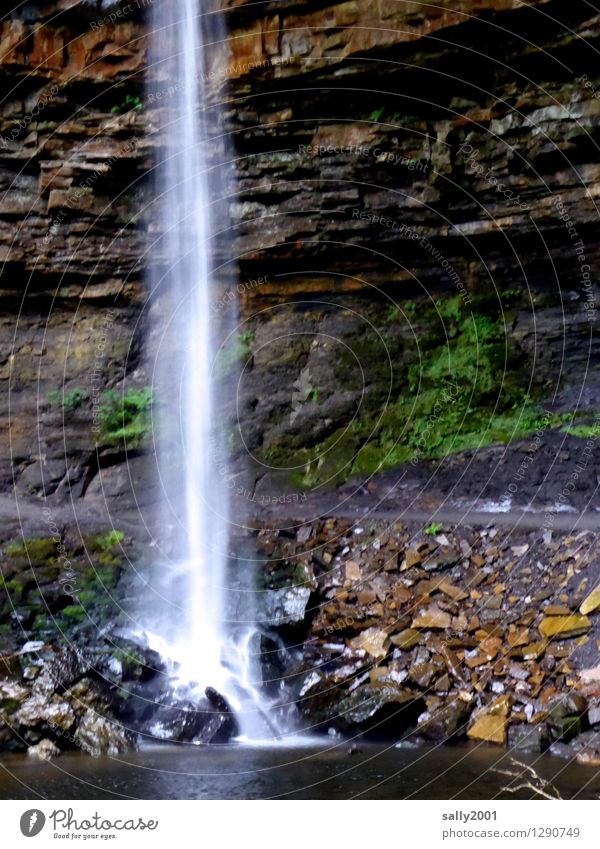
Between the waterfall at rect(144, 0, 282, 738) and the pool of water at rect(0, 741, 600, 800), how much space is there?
386 cm

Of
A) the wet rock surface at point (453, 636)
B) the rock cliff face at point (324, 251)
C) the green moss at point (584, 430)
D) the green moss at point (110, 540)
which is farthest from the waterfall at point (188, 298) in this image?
the green moss at point (584, 430)

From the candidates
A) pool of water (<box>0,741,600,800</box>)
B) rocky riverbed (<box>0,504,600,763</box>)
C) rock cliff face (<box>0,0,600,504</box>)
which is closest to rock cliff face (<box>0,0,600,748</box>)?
rock cliff face (<box>0,0,600,504</box>)

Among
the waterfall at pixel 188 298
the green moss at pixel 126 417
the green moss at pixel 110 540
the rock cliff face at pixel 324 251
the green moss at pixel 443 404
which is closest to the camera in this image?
the green moss at pixel 110 540

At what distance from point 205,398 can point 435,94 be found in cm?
613

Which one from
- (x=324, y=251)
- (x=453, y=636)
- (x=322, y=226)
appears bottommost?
(x=453, y=636)

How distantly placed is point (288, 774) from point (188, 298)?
29.1 ft

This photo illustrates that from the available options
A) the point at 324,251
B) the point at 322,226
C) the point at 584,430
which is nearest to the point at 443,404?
the point at 584,430

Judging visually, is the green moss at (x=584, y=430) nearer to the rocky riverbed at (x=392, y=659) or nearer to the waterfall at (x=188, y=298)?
the rocky riverbed at (x=392, y=659)

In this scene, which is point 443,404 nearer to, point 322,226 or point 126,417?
point 322,226

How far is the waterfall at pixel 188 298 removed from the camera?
11828 millimetres

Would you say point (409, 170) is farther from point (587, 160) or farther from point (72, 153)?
point (72, 153)

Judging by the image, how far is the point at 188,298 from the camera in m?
13.4

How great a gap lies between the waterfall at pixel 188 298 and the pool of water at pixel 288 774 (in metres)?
3.86

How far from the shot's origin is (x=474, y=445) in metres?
12.4
